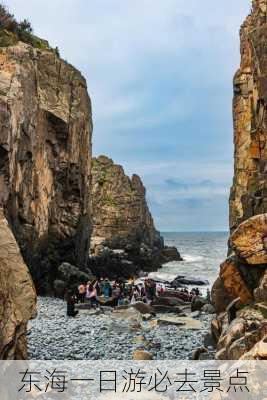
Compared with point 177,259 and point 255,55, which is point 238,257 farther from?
point 177,259

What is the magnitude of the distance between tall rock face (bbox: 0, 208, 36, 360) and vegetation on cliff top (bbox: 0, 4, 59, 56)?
27912 millimetres

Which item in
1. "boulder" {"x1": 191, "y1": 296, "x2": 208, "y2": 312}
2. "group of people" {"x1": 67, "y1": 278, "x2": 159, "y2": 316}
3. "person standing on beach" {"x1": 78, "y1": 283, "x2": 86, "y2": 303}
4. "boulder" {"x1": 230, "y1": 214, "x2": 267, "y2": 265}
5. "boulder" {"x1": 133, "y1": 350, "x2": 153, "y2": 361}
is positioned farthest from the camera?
"boulder" {"x1": 191, "y1": 296, "x2": 208, "y2": 312}

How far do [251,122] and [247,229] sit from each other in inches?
664

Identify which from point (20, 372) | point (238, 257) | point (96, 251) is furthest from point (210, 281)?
point (20, 372)

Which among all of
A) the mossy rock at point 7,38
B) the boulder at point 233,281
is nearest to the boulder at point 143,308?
the boulder at point 233,281

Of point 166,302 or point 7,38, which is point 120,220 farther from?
point 7,38

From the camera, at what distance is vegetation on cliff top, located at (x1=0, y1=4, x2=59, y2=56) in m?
35.6

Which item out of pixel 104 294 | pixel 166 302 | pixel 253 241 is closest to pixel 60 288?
pixel 104 294

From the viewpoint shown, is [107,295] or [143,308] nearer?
[143,308]

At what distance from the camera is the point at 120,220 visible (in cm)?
8125

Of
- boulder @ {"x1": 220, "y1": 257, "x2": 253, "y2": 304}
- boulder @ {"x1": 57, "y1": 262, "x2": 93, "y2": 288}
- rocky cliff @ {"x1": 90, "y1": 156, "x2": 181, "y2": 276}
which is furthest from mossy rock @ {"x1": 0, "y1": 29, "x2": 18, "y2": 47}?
rocky cliff @ {"x1": 90, "y1": 156, "x2": 181, "y2": 276}

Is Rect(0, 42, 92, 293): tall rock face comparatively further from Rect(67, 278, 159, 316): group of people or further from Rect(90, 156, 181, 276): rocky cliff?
Rect(90, 156, 181, 276): rocky cliff

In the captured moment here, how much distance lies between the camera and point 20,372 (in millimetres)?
9398

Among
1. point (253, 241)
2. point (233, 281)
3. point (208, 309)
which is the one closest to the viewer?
point (253, 241)
